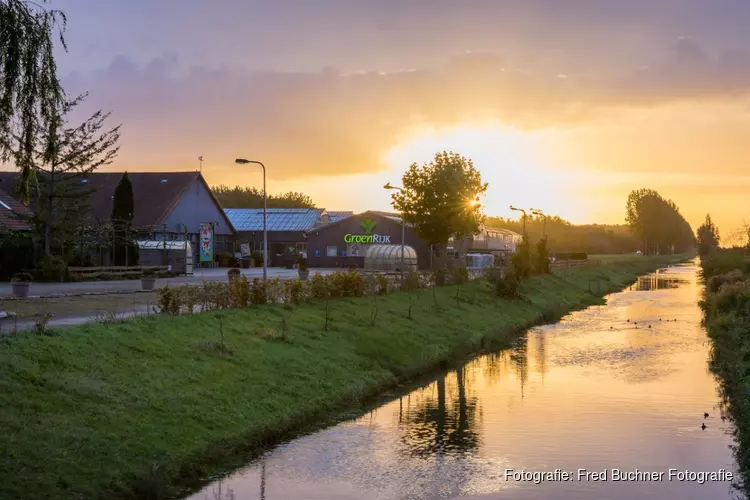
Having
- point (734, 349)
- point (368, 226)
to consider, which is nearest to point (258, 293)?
point (734, 349)

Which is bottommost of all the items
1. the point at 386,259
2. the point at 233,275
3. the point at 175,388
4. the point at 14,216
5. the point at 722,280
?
the point at 175,388

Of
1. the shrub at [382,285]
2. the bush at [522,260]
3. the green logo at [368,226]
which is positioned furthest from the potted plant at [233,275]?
the green logo at [368,226]

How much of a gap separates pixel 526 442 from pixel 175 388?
352 inches

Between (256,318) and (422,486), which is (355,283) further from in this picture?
(422,486)

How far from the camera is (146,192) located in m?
83.5

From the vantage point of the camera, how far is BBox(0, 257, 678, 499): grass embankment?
47.1ft

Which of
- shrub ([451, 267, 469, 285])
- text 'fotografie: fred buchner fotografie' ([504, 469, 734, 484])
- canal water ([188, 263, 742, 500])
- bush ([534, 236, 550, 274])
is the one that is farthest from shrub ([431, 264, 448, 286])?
text 'fotografie: fred buchner fotografie' ([504, 469, 734, 484])

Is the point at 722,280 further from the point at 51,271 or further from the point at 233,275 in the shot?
the point at 51,271

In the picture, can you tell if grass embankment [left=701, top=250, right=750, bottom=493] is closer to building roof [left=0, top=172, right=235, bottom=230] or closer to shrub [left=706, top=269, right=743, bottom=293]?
shrub [left=706, top=269, right=743, bottom=293]

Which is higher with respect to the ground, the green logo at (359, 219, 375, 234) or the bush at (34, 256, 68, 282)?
the green logo at (359, 219, 375, 234)

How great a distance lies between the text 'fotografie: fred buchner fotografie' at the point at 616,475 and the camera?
16.6 meters

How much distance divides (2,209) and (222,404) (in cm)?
4600

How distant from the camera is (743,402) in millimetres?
22688

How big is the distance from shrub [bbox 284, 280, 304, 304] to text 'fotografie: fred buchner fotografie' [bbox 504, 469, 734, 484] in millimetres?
18358
